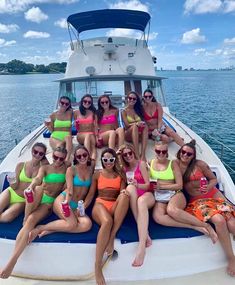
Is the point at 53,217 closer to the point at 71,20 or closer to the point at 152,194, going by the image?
the point at 152,194

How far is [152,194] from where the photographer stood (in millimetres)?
3775

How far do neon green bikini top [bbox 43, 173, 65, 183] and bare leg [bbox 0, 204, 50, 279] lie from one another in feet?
1.53

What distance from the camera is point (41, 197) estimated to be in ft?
11.9

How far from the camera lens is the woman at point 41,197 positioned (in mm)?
3260

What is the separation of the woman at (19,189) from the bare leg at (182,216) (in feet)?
5.94

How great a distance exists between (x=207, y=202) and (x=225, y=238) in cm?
49

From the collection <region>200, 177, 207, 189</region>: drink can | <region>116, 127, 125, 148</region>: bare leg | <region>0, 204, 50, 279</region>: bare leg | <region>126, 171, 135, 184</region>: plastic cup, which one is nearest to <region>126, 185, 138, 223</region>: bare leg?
<region>126, 171, 135, 184</region>: plastic cup

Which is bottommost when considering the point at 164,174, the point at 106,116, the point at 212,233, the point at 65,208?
the point at 212,233

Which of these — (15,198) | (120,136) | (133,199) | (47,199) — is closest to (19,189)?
(15,198)

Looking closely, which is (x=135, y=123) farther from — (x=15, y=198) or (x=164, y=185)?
(x=15, y=198)

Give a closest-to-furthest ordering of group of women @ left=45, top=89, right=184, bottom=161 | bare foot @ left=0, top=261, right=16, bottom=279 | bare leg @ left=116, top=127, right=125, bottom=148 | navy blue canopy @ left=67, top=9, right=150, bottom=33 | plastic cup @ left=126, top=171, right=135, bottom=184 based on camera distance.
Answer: bare foot @ left=0, top=261, right=16, bottom=279, plastic cup @ left=126, top=171, right=135, bottom=184, bare leg @ left=116, top=127, right=125, bottom=148, group of women @ left=45, top=89, right=184, bottom=161, navy blue canopy @ left=67, top=9, right=150, bottom=33

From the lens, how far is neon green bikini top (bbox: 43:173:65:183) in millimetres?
3908

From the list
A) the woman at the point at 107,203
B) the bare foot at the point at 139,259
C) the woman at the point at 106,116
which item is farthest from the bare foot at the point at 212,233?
the woman at the point at 106,116

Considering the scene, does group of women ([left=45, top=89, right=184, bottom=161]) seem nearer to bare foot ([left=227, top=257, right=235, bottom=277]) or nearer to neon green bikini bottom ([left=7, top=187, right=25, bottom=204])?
neon green bikini bottom ([left=7, top=187, right=25, bottom=204])
